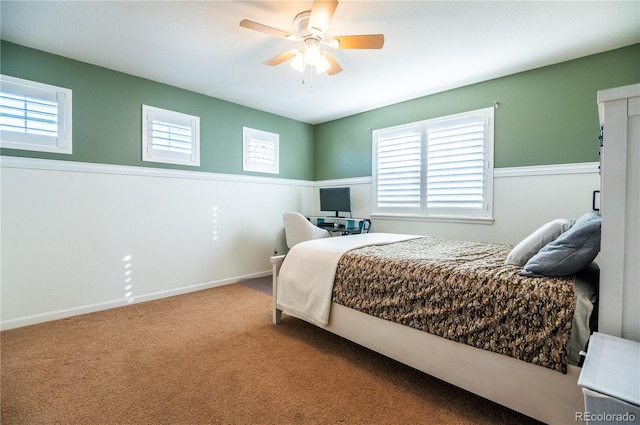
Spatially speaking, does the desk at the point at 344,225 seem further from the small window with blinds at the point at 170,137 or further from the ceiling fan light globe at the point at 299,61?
the ceiling fan light globe at the point at 299,61

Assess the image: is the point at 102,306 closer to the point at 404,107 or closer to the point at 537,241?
the point at 537,241

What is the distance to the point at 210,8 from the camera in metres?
2.15

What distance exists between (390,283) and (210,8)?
233cm

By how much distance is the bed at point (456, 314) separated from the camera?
127cm

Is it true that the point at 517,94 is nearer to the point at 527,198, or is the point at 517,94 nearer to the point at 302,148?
the point at 527,198

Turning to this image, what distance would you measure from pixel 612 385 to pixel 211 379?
1912 millimetres

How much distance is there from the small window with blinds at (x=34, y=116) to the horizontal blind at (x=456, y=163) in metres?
4.00

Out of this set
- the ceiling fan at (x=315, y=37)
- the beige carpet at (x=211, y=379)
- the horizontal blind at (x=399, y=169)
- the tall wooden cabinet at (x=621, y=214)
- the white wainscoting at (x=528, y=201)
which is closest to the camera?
the tall wooden cabinet at (x=621, y=214)

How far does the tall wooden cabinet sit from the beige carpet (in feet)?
2.43

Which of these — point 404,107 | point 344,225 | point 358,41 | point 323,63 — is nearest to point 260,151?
point 344,225

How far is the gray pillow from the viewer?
1.36 m

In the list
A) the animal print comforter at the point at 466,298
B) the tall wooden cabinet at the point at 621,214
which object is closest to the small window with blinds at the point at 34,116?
the animal print comforter at the point at 466,298

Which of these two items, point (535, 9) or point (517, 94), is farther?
point (517, 94)

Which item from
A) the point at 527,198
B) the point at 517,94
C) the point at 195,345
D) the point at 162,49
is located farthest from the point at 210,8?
the point at 527,198
